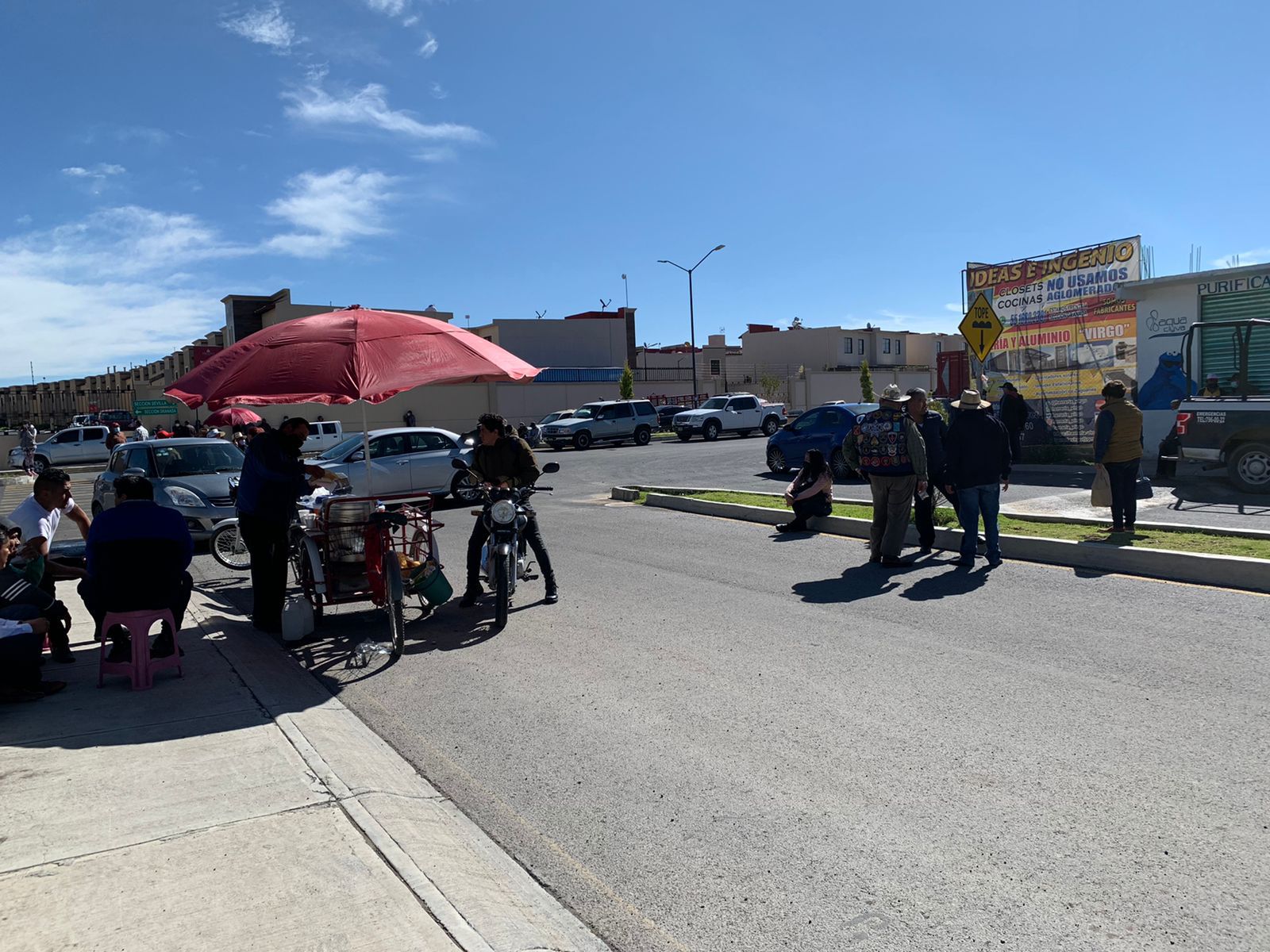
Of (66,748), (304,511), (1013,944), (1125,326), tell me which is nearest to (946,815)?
(1013,944)

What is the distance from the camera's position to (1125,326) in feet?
70.0

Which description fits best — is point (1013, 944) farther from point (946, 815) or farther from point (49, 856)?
point (49, 856)

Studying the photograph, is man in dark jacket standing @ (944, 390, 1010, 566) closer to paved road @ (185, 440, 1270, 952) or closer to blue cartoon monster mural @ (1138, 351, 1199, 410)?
paved road @ (185, 440, 1270, 952)

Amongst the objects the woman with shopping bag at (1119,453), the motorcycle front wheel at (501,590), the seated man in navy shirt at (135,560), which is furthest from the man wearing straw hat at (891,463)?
the seated man in navy shirt at (135,560)

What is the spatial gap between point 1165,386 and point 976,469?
1277cm

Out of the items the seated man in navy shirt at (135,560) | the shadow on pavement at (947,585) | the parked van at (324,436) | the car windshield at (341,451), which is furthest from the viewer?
the parked van at (324,436)

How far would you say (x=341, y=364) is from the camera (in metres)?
7.14

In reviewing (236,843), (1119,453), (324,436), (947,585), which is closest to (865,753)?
(236,843)

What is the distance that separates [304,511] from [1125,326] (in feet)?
63.0

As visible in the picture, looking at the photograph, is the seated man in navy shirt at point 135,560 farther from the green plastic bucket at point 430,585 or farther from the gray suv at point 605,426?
the gray suv at point 605,426

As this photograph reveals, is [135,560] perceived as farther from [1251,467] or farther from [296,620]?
[1251,467]

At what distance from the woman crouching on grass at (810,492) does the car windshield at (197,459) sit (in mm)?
7972

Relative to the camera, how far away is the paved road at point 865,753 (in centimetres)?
346

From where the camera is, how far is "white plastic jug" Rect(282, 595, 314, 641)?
7508 mm
